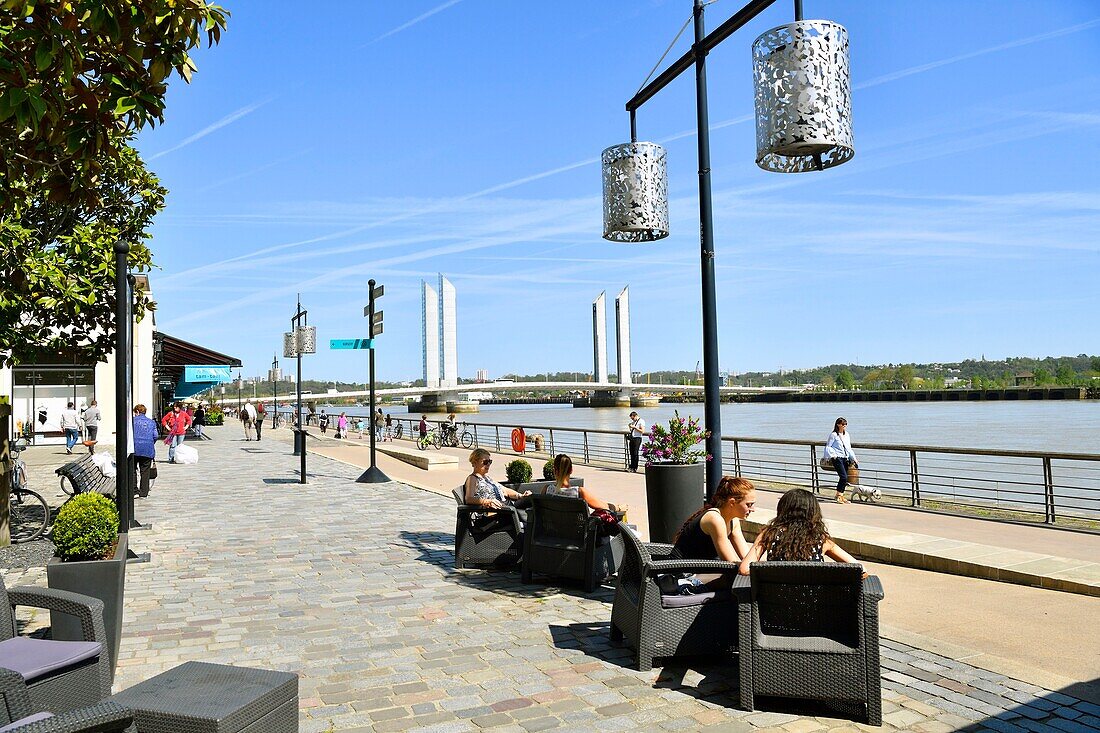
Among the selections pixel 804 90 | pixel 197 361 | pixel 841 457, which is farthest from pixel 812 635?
pixel 197 361

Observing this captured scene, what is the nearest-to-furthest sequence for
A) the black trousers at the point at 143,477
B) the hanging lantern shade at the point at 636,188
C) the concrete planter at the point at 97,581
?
the concrete planter at the point at 97,581, the hanging lantern shade at the point at 636,188, the black trousers at the point at 143,477

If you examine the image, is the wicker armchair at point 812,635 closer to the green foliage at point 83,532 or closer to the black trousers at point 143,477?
the green foliage at point 83,532

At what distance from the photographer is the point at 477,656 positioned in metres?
4.86

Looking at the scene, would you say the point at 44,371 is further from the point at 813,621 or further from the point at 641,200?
the point at 813,621

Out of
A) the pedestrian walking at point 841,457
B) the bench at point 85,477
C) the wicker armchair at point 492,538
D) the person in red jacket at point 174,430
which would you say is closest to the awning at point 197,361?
the person in red jacket at point 174,430

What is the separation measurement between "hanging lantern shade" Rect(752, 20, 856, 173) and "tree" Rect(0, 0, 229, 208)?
2.93 m

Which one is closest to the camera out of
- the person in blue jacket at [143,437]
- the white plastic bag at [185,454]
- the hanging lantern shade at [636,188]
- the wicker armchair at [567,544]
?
the wicker armchair at [567,544]

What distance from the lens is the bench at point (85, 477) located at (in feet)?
28.1

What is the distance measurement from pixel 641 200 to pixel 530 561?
9.54 ft

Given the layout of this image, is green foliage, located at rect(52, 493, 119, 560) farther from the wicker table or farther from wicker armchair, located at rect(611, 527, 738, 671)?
wicker armchair, located at rect(611, 527, 738, 671)

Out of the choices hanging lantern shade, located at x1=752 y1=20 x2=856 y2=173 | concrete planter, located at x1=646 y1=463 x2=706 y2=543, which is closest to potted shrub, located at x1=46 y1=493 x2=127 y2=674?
concrete planter, located at x1=646 y1=463 x2=706 y2=543

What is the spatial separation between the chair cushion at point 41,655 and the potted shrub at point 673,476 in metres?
4.52

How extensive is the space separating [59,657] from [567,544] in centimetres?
371

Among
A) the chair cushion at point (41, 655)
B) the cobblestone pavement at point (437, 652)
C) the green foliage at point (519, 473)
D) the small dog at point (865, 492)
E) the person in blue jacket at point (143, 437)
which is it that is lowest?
the small dog at point (865, 492)
